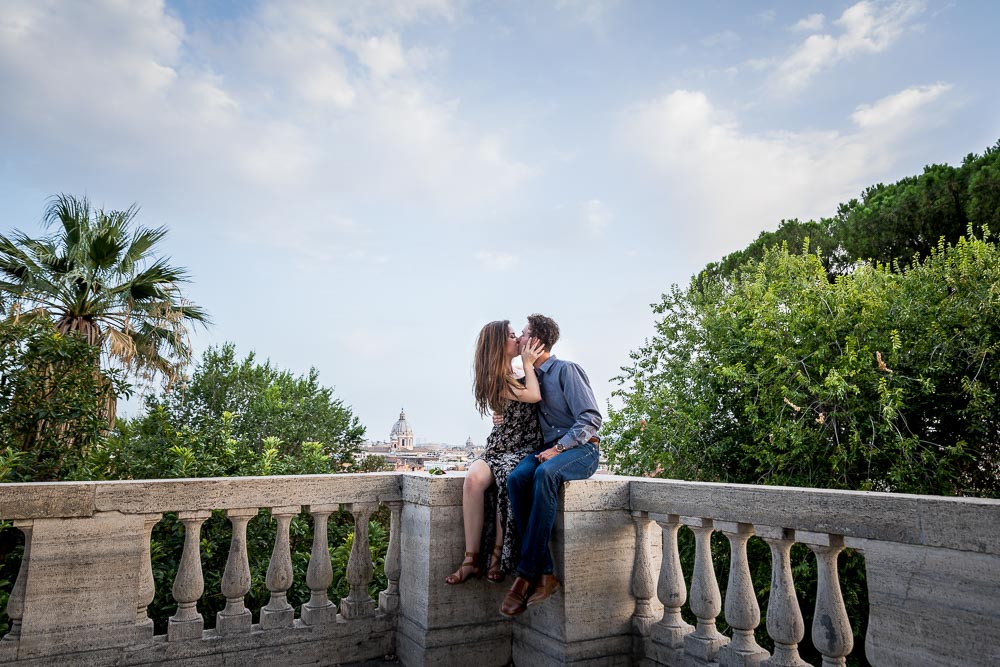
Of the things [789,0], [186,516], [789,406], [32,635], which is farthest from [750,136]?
[32,635]

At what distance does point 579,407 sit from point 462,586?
126 centimetres

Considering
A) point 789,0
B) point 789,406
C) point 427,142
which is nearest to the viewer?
point 789,406

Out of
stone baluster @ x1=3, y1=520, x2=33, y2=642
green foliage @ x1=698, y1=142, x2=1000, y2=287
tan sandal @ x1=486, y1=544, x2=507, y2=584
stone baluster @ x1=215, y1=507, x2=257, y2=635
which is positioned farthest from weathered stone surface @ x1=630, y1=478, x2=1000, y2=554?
green foliage @ x1=698, y1=142, x2=1000, y2=287

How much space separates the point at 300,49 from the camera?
859 cm

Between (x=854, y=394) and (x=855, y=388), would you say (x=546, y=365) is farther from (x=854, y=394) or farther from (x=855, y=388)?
(x=854, y=394)

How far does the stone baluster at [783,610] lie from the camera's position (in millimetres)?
2668

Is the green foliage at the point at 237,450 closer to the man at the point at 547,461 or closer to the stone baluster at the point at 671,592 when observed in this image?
the man at the point at 547,461

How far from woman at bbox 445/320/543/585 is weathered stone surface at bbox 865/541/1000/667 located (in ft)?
5.53

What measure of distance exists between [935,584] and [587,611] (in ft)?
5.67

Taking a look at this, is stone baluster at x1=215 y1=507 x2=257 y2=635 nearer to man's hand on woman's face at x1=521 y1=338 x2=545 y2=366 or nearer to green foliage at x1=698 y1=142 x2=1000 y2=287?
man's hand on woman's face at x1=521 y1=338 x2=545 y2=366

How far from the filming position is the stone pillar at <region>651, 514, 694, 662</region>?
3.27 metres

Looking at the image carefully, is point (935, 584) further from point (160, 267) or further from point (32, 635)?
point (160, 267)

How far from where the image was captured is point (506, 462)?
138 inches

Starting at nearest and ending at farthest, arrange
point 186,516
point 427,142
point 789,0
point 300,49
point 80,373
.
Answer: point 186,516 → point 80,373 → point 300,49 → point 789,0 → point 427,142
